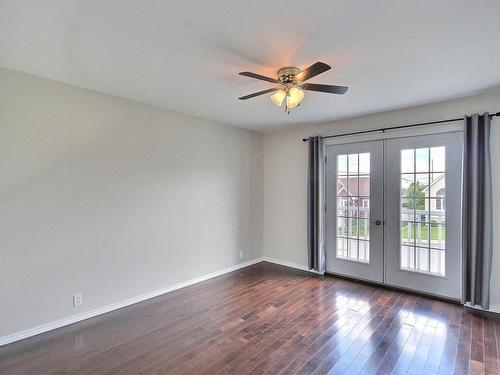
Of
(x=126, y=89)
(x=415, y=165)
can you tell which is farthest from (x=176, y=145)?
(x=415, y=165)

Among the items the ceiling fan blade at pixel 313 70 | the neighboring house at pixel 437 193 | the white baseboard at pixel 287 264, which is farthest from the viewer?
the white baseboard at pixel 287 264

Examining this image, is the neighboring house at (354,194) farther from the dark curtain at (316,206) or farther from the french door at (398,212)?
the dark curtain at (316,206)

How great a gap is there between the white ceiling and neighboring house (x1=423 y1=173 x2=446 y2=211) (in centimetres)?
108

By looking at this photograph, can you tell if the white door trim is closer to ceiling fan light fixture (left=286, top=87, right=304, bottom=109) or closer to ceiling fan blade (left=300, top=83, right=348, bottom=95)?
ceiling fan blade (left=300, top=83, right=348, bottom=95)

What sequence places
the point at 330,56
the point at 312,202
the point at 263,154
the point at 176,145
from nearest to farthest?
1. the point at 330,56
2. the point at 176,145
3. the point at 312,202
4. the point at 263,154

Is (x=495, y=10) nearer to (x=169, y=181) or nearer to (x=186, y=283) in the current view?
(x=169, y=181)

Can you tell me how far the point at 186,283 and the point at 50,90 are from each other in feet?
9.78

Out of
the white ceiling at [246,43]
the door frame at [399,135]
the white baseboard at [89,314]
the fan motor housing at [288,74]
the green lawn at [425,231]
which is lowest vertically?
the white baseboard at [89,314]

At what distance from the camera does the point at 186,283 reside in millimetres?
4047

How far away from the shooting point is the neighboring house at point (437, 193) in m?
3.51

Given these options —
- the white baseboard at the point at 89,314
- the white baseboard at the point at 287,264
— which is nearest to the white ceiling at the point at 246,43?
the white baseboard at the point at 89,314

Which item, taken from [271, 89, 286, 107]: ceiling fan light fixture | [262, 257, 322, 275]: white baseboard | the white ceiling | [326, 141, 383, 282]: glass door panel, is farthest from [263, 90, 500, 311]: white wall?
[271, 89, 286, 107]: ceiling fan light fixture

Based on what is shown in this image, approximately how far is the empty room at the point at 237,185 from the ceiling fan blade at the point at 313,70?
0.02 metres

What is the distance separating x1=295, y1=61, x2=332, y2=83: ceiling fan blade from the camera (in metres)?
1.92
